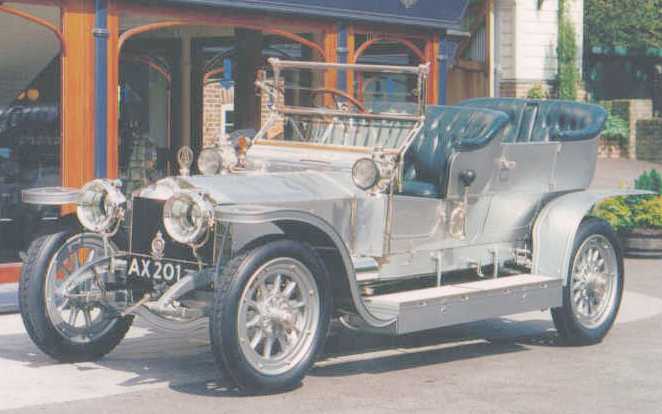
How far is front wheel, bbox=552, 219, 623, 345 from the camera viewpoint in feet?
28.8

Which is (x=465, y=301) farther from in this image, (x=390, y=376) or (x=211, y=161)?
(x=211, y=161)

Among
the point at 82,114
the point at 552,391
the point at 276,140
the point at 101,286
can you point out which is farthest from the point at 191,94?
the point at 552,391

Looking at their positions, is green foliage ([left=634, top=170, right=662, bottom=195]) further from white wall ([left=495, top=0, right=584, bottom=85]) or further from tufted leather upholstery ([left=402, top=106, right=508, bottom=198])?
white wall ([left=495, top=0, right=584, bottom=85])

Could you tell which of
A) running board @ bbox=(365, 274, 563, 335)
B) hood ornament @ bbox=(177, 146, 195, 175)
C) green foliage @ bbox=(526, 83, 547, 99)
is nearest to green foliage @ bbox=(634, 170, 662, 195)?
running board @ bbox=(365, 274, 563, 335)

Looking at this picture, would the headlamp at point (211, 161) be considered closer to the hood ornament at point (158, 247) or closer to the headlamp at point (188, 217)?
the hood ornament at point (158, 247)

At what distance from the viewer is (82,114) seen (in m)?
10.9

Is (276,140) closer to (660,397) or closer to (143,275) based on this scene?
(143,275)

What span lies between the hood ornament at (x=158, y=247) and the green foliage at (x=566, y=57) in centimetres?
1739

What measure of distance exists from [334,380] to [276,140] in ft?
6.67

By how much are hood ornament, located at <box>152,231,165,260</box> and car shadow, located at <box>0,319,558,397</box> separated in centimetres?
70

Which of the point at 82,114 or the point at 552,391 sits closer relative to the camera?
the point at 552,391

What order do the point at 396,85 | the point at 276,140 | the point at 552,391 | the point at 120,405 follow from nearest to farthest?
the point at 120,405 < the point at 552,391 < the point at 276,140 < the point at 396,85

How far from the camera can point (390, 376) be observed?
25.1ft

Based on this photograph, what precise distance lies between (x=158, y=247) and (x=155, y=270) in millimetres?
134
